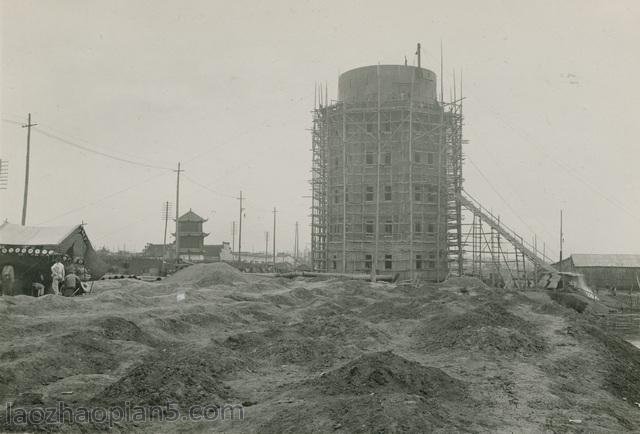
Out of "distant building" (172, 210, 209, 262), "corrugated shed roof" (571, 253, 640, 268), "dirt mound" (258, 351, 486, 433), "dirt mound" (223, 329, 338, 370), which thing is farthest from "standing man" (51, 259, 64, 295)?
"distant building" (172, 210, 209, 262)

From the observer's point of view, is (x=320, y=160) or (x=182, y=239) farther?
(x=182, y=239)

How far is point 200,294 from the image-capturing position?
24484 mm

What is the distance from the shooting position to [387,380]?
384 inches

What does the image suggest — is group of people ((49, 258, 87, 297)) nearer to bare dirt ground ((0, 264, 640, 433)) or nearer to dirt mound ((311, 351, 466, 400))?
bare dirt ground ((0, 264, 640, 433))

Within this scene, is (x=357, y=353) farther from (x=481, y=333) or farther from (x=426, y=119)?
(x=426, y=119)

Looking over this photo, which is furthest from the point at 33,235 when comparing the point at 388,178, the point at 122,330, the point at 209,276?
the point at 388,178

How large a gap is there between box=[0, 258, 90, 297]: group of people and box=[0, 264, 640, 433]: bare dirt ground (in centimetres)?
218

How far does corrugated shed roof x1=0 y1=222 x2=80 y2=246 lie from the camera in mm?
24891

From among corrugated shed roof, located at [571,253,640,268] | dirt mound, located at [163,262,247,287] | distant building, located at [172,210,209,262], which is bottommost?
dirt mound, located at [163,262,247,287]

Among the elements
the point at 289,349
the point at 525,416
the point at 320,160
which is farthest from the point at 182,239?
the point at 525,416

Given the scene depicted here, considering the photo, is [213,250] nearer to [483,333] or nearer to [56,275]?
[56,275]

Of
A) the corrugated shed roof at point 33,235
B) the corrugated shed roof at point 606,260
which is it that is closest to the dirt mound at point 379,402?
the corrugated shed roof at point 33,235

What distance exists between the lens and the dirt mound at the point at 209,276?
31562 mm

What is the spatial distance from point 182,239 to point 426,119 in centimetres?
4125
